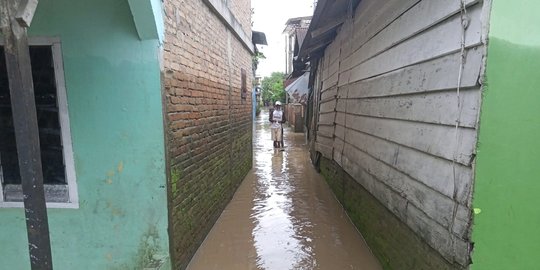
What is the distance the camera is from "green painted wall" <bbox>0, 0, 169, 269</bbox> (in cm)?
313

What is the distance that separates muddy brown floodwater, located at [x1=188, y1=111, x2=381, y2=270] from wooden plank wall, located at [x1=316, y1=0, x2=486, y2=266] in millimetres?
955

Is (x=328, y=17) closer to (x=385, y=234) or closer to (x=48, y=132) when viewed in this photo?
(x=385, y=234)

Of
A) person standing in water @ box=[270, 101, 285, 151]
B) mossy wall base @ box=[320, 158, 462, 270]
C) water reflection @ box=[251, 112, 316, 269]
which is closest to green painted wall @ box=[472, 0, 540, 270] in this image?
mossy wall base @ box=[320, 158, 462, 270]

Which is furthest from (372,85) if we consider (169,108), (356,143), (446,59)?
(169,108)

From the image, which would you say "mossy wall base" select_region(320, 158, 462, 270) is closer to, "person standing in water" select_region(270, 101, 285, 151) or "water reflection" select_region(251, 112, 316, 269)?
"water reflection" select_region(251, 112, 316, 269)

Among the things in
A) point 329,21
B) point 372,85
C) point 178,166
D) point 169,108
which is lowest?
point 178,166

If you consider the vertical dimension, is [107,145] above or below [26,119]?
below

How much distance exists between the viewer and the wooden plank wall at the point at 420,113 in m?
2.24

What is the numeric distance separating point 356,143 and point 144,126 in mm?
3138

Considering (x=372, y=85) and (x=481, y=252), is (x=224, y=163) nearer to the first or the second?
(x=372, y=85)

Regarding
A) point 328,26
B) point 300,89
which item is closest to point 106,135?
point 328,26

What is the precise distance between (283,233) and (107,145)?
9.47 feet

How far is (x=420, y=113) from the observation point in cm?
291

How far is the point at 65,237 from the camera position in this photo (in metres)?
3.42
